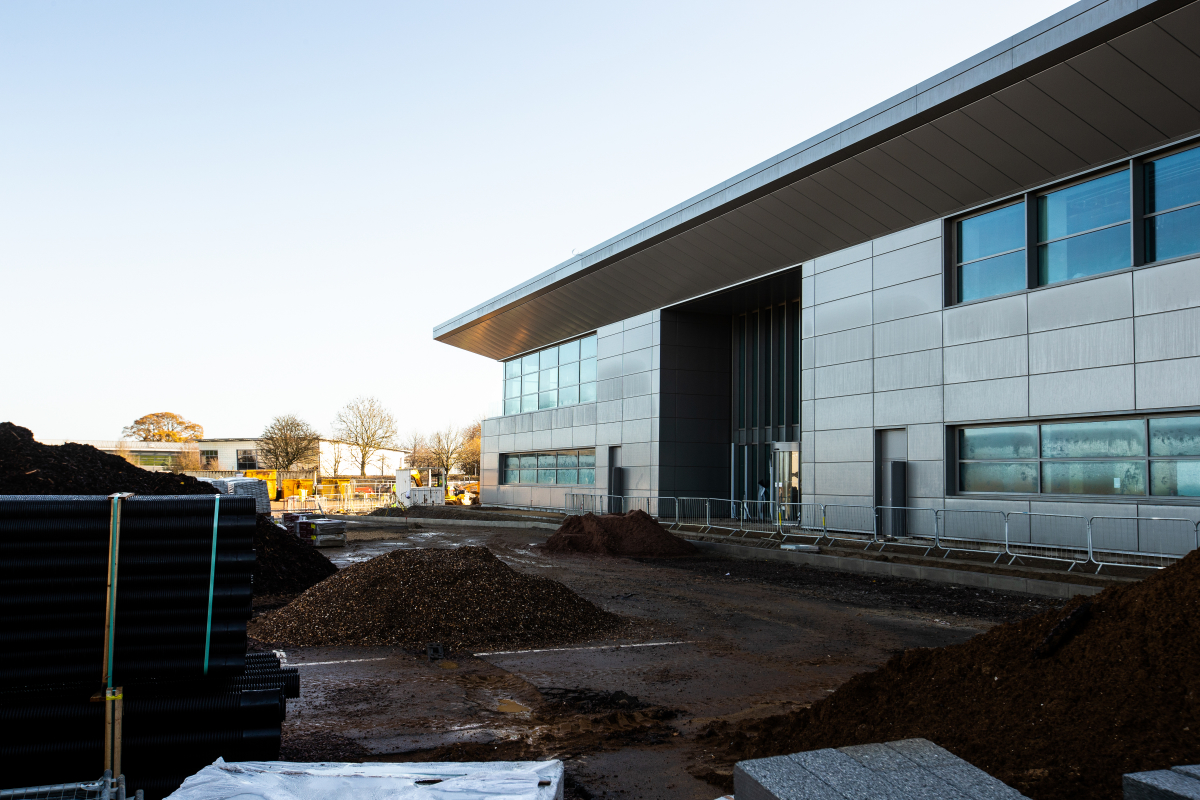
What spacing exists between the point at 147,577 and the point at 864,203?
21.0 m

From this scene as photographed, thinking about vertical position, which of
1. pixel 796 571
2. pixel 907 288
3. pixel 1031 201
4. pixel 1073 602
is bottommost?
pixel 796 571

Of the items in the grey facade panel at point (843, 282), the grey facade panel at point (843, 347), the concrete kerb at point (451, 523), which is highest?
the grey facade panel at point (843, 282)

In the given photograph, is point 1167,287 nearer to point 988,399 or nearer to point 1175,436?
point 1175,436

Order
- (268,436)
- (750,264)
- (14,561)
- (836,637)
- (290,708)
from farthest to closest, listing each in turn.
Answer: (268,436)
(750,264)
(836,637)
(290,708)
(14,561)

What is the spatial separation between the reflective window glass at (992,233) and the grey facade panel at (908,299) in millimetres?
975

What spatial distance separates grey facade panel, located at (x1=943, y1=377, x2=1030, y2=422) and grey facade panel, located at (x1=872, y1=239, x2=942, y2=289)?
3.18 m

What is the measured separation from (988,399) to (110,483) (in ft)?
64.3

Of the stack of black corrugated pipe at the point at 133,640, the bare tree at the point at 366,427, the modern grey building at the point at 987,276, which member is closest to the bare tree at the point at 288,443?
the bare tree at the point at 366,427

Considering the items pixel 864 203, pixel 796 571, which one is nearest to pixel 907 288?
pixel 864 203

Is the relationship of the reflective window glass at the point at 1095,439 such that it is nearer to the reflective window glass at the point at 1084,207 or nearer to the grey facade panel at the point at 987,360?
the grey facade panel at the point at 987,360

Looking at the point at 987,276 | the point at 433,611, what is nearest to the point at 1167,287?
the point at 987,276

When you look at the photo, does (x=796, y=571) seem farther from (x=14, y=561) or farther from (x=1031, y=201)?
(x=14, y=561)

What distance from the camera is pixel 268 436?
71.4m

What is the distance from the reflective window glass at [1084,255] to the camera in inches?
691
